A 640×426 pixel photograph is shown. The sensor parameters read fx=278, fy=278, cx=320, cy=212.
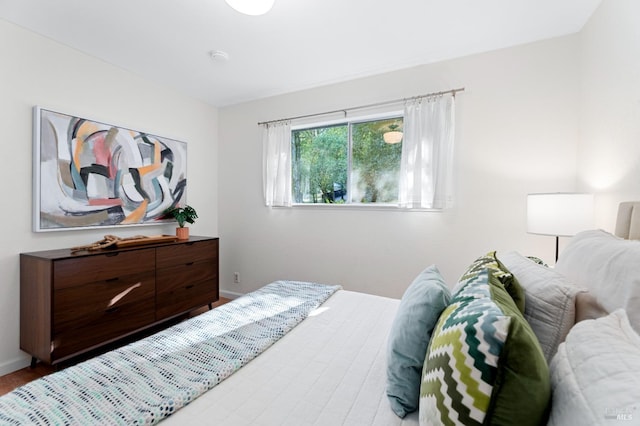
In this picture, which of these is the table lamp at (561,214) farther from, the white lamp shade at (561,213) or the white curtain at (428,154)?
the white curtain at (428,154)

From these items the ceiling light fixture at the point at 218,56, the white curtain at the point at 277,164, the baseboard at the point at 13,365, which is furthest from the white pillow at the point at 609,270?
the baseboard at the point at 13,365

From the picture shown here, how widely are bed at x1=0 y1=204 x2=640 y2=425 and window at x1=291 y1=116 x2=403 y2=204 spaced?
1.70m

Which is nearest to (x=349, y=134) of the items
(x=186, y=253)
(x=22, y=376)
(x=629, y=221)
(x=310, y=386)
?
(x=186, y=253)

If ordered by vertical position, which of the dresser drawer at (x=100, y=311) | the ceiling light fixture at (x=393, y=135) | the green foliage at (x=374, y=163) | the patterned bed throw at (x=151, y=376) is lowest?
the dresser drawer at (x=100, y=311)

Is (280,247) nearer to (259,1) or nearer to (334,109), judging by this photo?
(334,109)

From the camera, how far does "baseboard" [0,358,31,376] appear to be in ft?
6.70

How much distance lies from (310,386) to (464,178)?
2.18 metres

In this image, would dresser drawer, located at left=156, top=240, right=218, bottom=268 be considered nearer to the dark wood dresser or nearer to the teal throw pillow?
the dark wood dresser

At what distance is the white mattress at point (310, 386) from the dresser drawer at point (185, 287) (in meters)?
1.75

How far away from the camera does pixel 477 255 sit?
2438 millimetres

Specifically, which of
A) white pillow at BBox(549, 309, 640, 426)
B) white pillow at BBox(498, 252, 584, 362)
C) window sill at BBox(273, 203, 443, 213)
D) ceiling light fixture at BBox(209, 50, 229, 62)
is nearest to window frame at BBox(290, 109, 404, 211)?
window sill at BBox(273, 203, 443, 213)

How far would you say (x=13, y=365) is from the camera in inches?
82.4

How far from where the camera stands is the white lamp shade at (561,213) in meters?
1.69

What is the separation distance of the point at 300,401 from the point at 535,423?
0.66 metres
